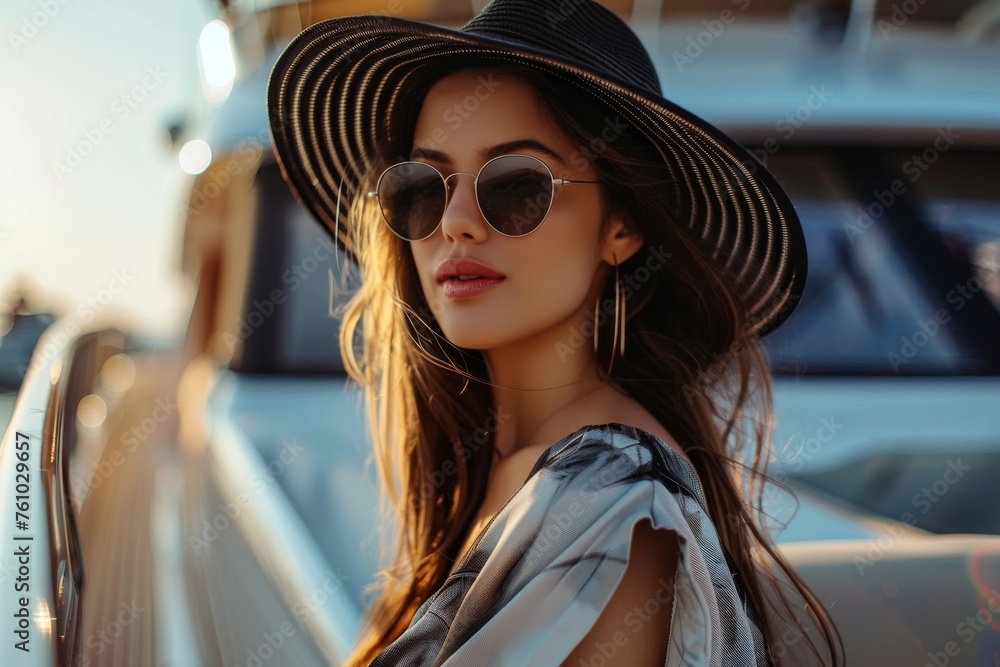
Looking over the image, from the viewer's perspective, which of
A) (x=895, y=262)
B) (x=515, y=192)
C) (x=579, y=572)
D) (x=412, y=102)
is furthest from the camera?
(x=895, y=262)

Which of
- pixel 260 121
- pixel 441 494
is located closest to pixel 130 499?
pixel 441 494

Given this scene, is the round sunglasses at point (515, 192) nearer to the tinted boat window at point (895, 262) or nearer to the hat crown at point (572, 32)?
the hat crown at point (572, 32)

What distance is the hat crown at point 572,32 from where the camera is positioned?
3.98 feet

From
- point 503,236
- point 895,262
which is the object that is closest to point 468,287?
point 503,236

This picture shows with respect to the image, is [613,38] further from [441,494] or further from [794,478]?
[794,478]

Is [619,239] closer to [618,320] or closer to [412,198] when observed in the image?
[618,320]

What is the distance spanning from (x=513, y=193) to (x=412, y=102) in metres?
0.36

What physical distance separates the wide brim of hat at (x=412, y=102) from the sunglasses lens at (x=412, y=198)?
0.18 m

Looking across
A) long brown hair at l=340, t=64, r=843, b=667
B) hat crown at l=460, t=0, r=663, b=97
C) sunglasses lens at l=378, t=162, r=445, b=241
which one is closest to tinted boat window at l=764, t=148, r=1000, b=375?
long brown hair at l=340, t=64, r=843, b=667

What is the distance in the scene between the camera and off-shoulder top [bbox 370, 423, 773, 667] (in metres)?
0.91

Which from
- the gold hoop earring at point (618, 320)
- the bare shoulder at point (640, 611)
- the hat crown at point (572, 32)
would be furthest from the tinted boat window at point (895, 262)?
the bare shoulder at point (640, 611)

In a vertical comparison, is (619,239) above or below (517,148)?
below

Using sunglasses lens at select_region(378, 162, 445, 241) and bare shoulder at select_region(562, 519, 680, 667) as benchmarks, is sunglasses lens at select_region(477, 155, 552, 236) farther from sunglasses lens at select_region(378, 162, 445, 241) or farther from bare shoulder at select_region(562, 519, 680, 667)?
bare shoulder at select_region(562, 519, 680, 667)

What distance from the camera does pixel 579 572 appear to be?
0.92 meters
